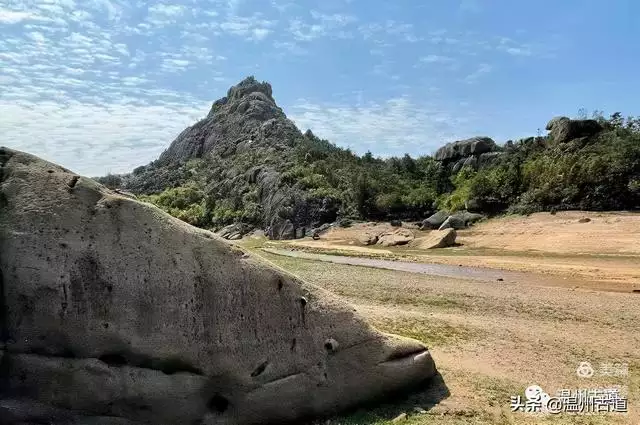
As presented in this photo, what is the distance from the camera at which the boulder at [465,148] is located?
80812 millimetres

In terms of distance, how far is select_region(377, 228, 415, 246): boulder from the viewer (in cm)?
6003

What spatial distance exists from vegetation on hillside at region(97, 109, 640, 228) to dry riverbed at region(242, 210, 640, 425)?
18.0 metres

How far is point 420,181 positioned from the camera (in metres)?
85.2

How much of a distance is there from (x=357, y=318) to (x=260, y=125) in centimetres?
12040

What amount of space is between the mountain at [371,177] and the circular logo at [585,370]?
41849 mm

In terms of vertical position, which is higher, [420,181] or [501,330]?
[420,181]

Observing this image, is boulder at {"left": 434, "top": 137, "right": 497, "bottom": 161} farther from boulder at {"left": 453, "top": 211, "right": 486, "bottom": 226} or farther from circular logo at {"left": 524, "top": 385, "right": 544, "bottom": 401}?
circular logo at {"left": 524, "top": 385, "right": 544, "bottom": 401}

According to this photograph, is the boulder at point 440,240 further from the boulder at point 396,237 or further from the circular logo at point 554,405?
the circular logo at point 554,405

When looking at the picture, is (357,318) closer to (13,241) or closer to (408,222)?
(13,241)

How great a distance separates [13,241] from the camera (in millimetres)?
10984

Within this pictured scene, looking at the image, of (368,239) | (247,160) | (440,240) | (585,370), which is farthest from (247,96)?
(585,370)

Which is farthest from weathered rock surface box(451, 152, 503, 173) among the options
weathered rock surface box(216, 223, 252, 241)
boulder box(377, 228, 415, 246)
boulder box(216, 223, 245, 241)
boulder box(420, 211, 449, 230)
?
Answer: boulder box(216, 223, 245, 241)

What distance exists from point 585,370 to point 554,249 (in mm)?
32194

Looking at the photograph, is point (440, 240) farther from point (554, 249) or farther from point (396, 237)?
point (554, 249)
